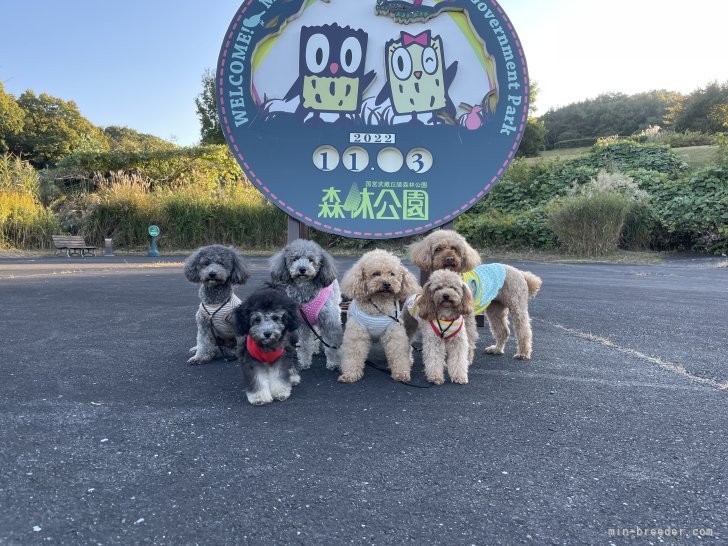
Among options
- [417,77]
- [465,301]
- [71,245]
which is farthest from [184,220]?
[465,301]

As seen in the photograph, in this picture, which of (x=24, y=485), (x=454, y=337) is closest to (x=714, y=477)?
(x=454, y=337)

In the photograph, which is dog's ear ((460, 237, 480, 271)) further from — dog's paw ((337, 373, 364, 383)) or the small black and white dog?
the small black and white dog

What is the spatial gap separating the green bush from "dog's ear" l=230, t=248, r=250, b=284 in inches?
494

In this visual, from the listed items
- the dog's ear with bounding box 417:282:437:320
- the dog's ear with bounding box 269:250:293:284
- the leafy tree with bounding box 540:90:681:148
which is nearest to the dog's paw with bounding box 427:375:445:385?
the dog's ear with bounding box 417:282:437:320

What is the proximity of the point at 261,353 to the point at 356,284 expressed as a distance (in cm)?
96

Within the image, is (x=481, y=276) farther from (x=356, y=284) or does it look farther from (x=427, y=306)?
(x=356, y=284)

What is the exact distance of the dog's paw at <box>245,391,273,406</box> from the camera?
3217mm

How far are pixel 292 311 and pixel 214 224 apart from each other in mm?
14475

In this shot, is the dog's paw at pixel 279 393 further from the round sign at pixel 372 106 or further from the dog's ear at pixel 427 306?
the round sign at pixel 372 106

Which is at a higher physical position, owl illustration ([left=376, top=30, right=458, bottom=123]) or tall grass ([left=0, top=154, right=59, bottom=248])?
owl illustration ([left=376, top=30, right=458, bottom=123])

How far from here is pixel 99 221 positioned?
17.2 metres

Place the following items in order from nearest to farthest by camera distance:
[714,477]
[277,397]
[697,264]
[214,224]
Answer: [714,477], [277,397], [697,264], [214,224]

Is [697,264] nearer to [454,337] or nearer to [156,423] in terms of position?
[454,337]

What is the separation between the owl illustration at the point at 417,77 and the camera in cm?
518
